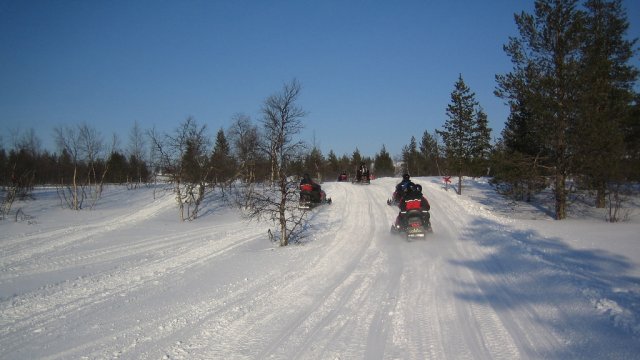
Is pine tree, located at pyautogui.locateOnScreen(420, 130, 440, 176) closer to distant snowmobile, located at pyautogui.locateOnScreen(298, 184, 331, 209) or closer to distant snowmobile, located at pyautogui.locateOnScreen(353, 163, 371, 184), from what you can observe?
distant snowmobile, located at pyautogui.locateOnScreen(353, 163, 371, 184)

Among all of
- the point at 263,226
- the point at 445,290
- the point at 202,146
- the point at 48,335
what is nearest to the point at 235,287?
the point at 48,335

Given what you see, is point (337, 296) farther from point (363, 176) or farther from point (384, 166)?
point (384, 166)

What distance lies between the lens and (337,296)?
27.3 feet

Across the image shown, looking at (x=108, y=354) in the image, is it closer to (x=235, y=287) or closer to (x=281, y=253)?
(x=235, y=287)

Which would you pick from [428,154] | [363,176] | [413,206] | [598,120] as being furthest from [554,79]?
[428,154]

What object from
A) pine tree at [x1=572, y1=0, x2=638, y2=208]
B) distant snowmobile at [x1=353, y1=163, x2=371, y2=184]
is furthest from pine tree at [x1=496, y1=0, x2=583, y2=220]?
distant snowmobile at [x1=353, y1=163, x2=371, y2=184]

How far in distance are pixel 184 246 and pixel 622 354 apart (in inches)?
561

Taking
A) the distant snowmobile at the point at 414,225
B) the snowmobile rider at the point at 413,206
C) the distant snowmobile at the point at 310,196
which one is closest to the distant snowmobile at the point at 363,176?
the distant snowmobile at the point at 310,196

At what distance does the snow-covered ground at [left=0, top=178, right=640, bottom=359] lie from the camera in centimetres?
579

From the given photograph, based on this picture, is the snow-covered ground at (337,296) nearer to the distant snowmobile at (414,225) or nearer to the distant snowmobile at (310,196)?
the distant snowmobile at (414,225)

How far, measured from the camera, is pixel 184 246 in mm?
16047

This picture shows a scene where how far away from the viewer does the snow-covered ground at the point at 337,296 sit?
579 cm

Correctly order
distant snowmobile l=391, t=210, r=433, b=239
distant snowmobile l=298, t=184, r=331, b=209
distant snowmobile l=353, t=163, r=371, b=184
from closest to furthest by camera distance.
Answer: distant snowmobile l=391, t=210, r=433, b=239
distant snowmobile l=298, t=184, r=331, b=209
distant snowmobile l=353, t=163, r=371, b=184

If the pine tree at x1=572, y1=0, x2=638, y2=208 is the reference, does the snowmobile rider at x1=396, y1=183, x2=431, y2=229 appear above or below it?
below
